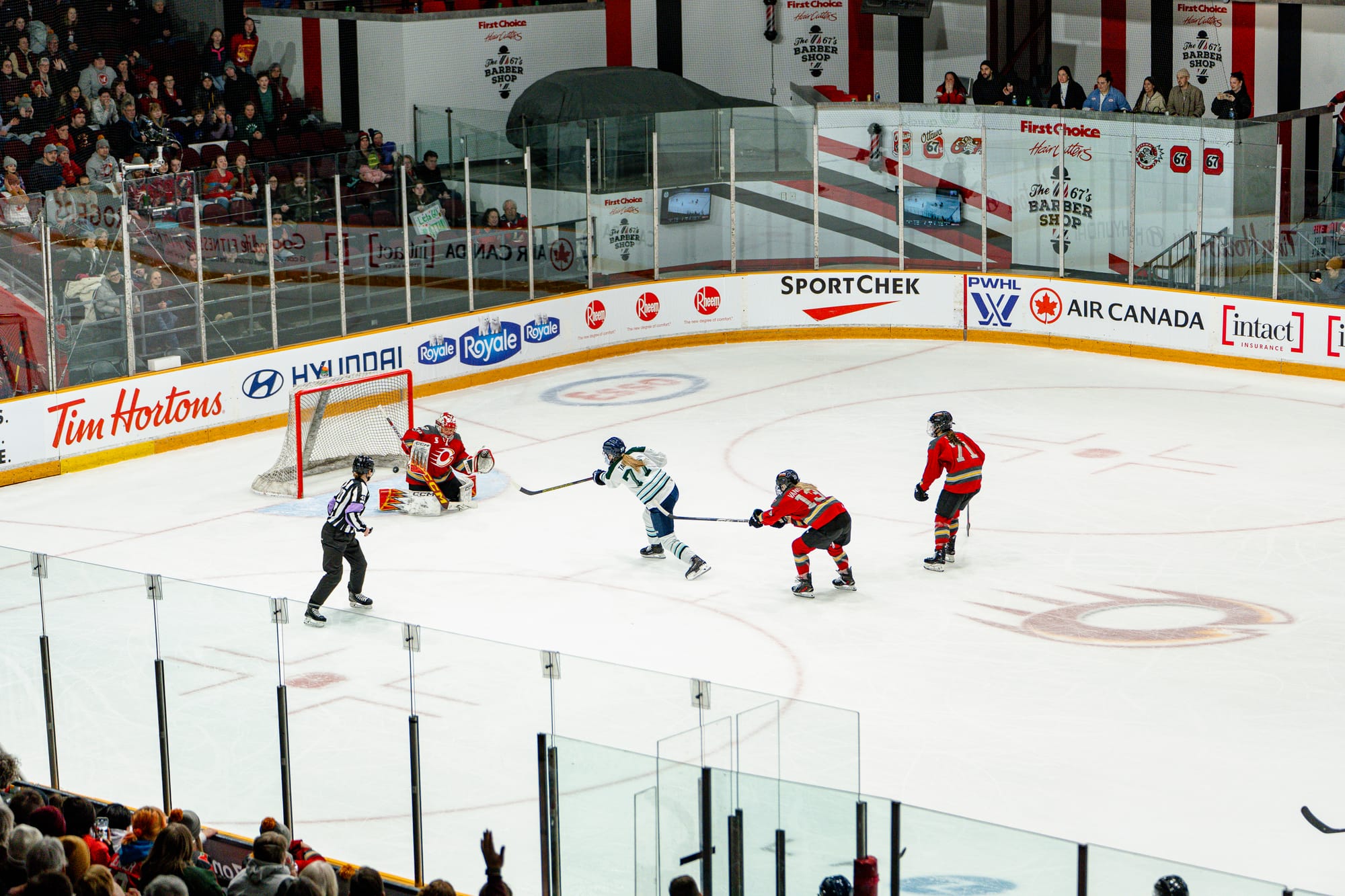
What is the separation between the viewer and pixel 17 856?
5.59 meters

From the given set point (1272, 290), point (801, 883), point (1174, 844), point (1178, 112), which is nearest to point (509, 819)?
point (801, 883)

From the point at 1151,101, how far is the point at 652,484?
10147 millimetres

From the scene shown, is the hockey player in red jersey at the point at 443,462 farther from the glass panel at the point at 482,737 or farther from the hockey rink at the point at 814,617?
the glass panel at the point at 482,737

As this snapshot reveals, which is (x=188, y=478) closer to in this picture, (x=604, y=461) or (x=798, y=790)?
(x=604, y=461)

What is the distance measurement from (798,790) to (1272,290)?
13.7 metres

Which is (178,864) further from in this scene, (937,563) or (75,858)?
(937,563)

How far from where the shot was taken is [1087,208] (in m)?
19.8

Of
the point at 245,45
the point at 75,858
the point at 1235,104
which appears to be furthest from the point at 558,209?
the point at 75,858

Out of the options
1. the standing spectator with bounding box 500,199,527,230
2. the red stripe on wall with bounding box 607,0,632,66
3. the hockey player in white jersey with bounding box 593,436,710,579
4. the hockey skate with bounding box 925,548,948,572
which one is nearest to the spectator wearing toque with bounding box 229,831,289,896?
the hockey player in white jersey with bounding box 593,436,710,579

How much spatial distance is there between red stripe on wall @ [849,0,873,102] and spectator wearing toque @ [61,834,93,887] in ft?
65.3

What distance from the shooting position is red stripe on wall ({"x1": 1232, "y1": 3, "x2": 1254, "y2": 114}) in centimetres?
2128

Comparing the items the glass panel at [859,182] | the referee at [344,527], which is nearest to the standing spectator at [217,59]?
the glass panel at [859,182]

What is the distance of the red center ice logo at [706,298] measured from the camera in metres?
21.0

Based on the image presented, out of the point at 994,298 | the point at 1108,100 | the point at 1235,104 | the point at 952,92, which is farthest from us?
the point at 952,92
